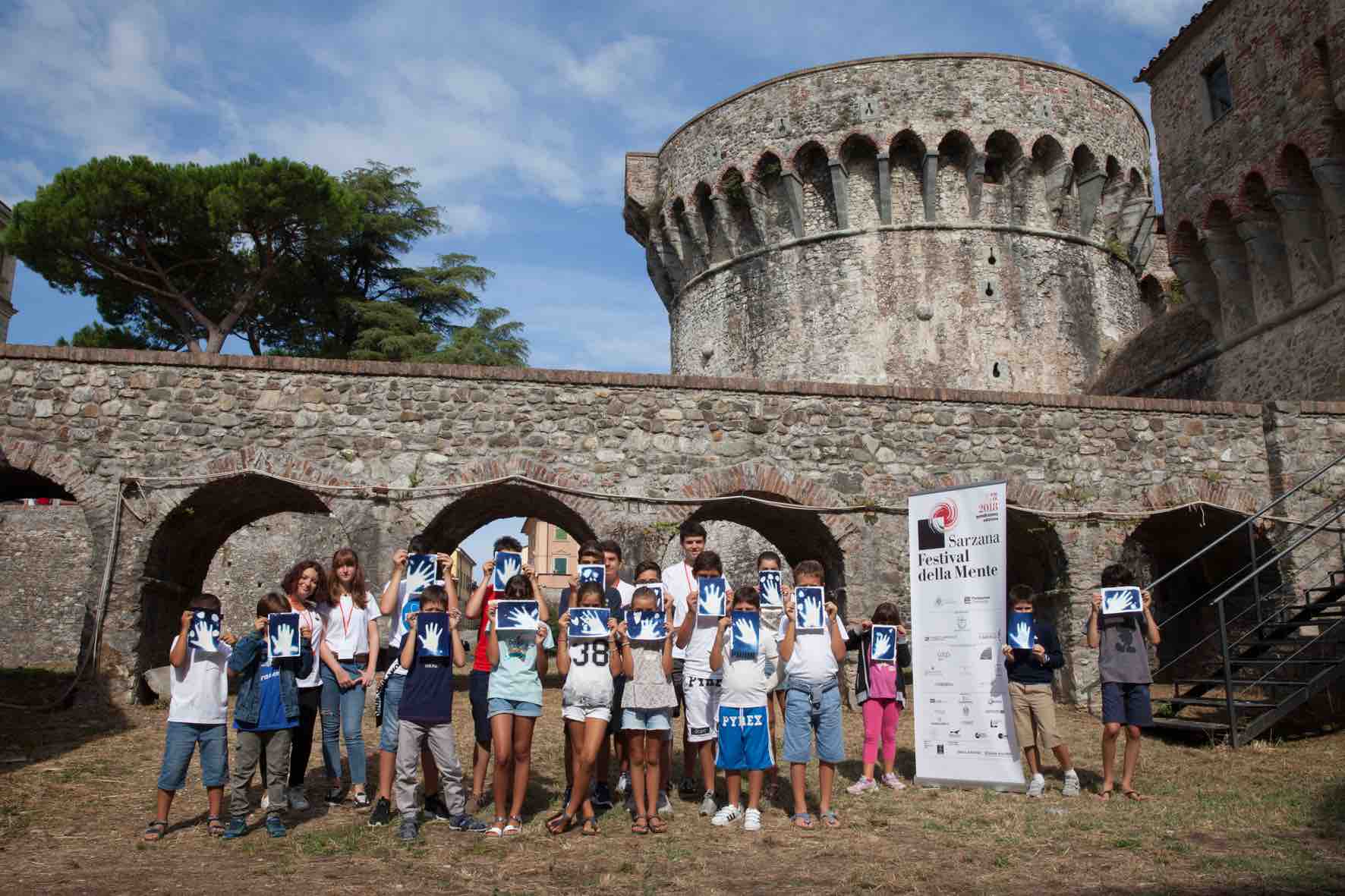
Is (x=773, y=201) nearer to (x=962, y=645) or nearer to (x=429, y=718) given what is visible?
(x=962, y=645)

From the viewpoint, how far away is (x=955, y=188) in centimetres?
2467

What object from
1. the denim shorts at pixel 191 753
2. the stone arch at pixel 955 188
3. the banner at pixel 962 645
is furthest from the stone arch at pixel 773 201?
the denim shorts at pixel 191 753

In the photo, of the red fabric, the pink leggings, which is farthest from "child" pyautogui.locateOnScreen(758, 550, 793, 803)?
the red fabric

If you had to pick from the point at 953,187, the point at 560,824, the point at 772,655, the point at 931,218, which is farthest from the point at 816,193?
the point at 560,824

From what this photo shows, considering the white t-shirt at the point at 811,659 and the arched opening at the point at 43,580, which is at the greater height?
the arched opening at the point at 43,580

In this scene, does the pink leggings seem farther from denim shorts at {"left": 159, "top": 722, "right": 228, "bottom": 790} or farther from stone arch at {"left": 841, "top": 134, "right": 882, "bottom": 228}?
stone arch at {"left": 841, "top": 134, "right": 882, "bottom": 228}

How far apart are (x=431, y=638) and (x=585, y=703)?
1.00 metres

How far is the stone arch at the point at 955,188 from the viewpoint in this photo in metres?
24.5

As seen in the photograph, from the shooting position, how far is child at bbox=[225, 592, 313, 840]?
21.3 ft

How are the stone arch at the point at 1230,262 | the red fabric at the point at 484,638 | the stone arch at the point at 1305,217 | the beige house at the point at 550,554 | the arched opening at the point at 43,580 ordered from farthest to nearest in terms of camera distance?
the beige house at the point at 550,554, the arched opening at the point at 43,580, the stone arch at the point at 1230,262, the stone arch at the point at 1305,217, the red fabric at the point at 484,638

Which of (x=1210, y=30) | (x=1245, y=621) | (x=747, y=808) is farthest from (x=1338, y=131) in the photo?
(x=747, y=808)

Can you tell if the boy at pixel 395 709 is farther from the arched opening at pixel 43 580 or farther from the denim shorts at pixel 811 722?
the arched opening at pixel 43 580

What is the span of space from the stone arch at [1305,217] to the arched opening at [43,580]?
24637mm

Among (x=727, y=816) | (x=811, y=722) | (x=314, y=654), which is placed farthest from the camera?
(x=314, y=654)
